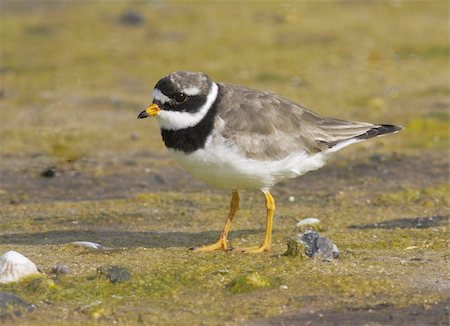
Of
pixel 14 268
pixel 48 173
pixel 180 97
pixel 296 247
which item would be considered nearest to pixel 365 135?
pixel 296 247

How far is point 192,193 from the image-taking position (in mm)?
8961

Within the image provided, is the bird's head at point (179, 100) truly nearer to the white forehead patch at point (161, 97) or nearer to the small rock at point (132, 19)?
the white forehead patch at point (161, 97)

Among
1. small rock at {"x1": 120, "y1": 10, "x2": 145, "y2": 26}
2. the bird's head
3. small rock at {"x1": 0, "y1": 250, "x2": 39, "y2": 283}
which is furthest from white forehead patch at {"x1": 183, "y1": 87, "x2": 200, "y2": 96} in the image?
small rock at {"x1": 120, "y1": 10, "x2": 145, "y2": 26}

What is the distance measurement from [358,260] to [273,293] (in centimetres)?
92

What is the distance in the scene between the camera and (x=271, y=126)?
6922mm

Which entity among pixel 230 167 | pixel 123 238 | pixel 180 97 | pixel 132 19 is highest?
pixel 180 97

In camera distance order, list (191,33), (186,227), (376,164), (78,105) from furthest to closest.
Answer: (191,33)
(78,105)
(376,164)
(186,227)

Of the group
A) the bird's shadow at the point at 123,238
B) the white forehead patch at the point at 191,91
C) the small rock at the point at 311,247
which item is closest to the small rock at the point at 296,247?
the small rock at the point at 311,247

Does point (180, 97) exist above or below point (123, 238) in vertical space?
above

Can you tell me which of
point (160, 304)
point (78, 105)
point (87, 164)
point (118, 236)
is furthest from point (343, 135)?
point (78, 105)

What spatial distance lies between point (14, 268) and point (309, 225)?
2603mm

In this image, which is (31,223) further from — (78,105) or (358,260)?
(78,105)

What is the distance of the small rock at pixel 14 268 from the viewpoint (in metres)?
5.79

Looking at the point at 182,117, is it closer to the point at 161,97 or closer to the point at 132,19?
the point at 161,97
